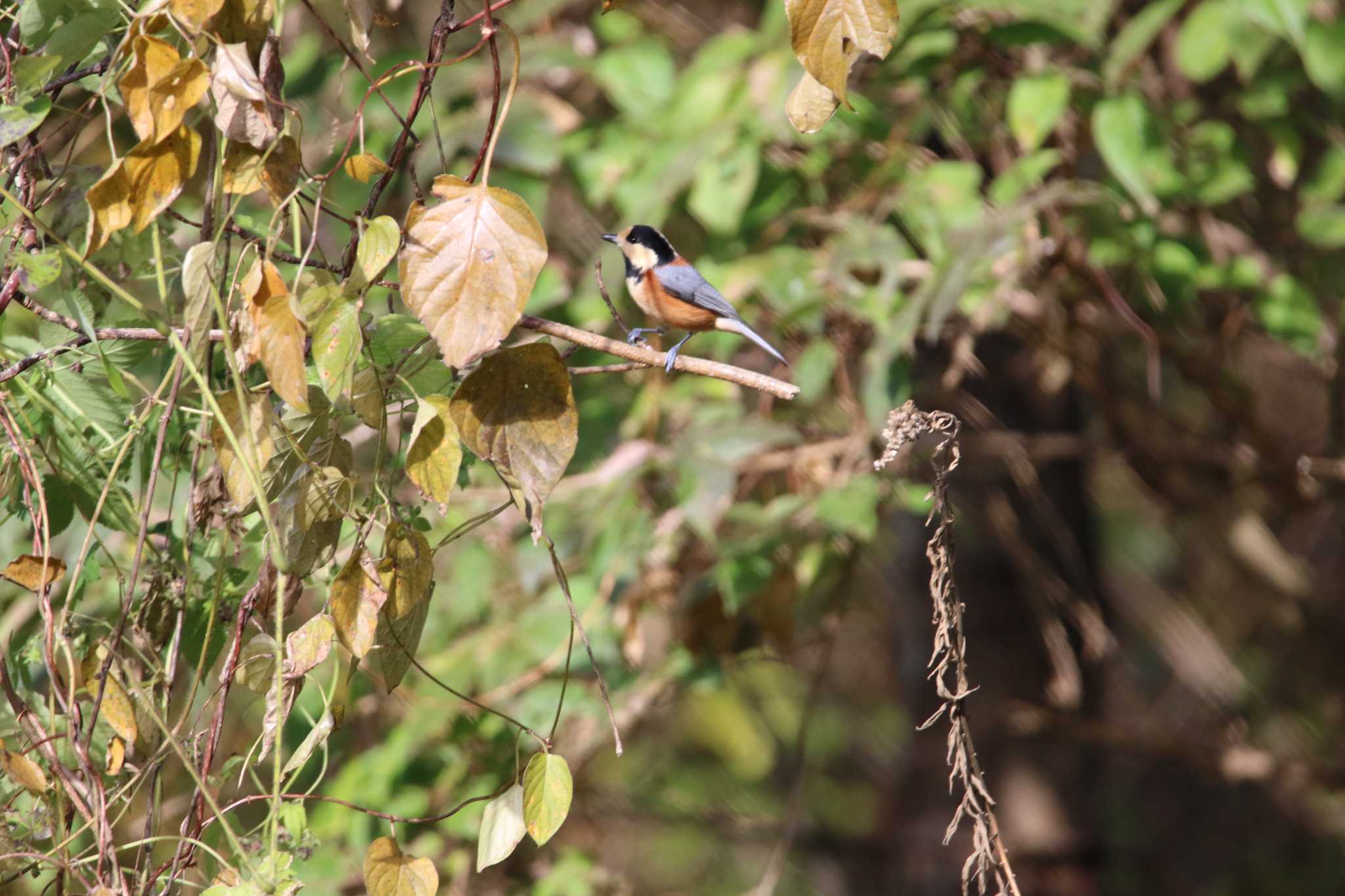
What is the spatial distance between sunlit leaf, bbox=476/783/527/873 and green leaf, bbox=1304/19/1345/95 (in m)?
2.38

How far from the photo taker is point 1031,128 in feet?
9.45

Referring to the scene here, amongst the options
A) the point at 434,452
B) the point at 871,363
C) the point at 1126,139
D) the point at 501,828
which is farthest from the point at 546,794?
the point at 1126,139

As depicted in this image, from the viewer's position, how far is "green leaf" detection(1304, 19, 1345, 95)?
2.62m

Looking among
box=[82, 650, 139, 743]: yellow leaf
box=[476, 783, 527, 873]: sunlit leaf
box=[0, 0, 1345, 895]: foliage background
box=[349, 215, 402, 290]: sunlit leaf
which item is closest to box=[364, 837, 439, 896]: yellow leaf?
box=[476, 783, 527, 873]: sunlit leaf

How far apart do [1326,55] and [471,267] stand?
231 centimetres

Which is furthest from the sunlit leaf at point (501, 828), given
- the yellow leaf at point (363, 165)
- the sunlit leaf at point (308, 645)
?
the yellow leaf at point (363, 165)

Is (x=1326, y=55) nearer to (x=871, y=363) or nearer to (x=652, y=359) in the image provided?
(x=871, y=363)

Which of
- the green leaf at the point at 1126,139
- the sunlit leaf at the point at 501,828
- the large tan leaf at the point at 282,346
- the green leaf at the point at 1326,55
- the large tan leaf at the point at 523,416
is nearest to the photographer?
the large tan leaf at the point at 282,346

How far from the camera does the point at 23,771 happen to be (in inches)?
49.9

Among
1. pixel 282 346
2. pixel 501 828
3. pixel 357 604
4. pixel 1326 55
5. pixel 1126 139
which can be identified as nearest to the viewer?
pixel 282 346

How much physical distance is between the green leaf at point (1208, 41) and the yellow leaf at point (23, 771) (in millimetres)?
2760

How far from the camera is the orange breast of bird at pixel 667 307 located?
266 cm

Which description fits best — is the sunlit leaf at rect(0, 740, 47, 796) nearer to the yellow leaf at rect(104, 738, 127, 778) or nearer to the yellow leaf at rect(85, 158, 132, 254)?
the yellow leaf at rect(104, 738, 127, 778)

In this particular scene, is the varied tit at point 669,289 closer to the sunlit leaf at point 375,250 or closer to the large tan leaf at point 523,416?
the large tan leaf at point 523,416
